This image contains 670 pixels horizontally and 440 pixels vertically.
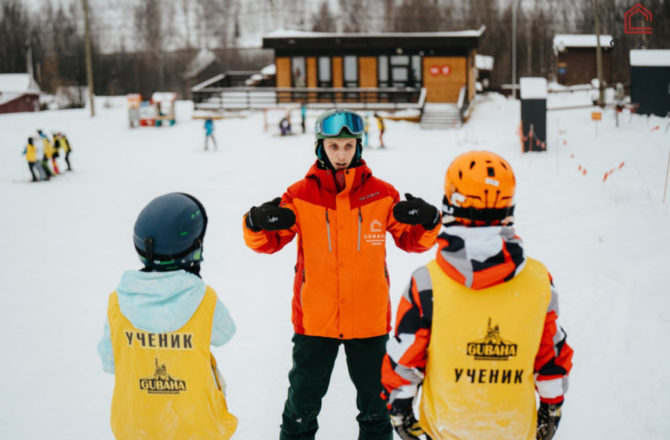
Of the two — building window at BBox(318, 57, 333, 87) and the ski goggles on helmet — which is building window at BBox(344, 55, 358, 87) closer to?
building window at BBox(318, 57, 333, 87)

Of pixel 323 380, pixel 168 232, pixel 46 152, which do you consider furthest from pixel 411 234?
pixel 46 152

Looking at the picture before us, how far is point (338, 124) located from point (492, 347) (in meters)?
1.34

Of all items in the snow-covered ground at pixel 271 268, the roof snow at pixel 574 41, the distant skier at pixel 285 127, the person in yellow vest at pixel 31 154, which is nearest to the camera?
the snow-covered ground at pixel 271 268

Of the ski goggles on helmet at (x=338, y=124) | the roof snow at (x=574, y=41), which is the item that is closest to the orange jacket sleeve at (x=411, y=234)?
the ski goggles on helmet at (x=338, y=124)

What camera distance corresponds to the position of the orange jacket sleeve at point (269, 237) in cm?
274

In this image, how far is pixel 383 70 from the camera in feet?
94.2

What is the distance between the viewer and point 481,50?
5359 centimetres

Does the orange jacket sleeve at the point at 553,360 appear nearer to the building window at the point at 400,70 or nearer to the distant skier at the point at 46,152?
the distant skier at the point at 46,152

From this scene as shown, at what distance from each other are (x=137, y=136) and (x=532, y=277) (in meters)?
22.8

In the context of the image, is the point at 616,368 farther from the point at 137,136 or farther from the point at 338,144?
the point at 137,136

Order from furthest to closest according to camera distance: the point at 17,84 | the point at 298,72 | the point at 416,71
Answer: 1. the point at 17,84
2. the point at 298,72
3. the point at 416,71

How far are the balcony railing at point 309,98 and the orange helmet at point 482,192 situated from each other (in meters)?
24.6

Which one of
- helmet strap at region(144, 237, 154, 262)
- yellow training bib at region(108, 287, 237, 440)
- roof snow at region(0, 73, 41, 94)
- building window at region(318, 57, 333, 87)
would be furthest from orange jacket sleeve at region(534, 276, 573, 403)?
roof snow at region(0, 73, 41, 94)

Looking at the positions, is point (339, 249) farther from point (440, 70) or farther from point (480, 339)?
point (440, 70)
